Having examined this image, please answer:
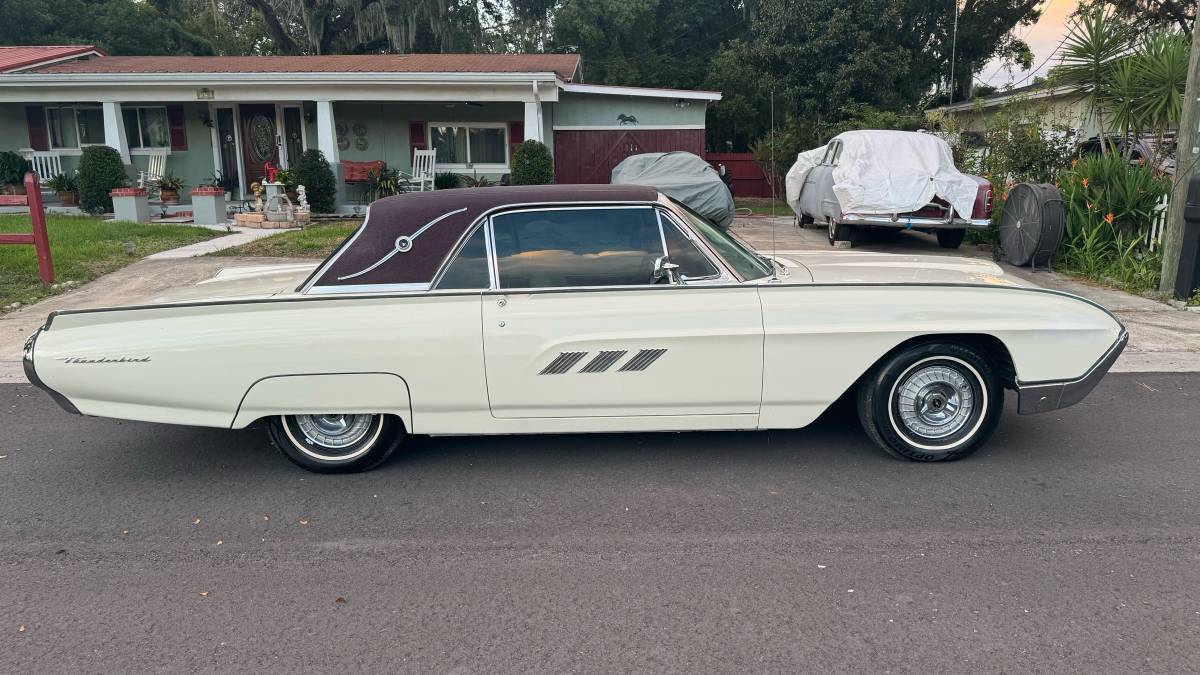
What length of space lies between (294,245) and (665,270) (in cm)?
942

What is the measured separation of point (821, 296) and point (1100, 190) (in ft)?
26.5

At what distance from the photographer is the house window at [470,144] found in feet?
62.7

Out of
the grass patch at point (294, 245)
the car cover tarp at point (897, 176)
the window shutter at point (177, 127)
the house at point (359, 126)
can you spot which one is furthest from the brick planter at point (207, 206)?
the car cover tarp at point (897, 176)

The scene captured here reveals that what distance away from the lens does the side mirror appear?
445 cm

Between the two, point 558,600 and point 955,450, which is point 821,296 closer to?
point 955,450

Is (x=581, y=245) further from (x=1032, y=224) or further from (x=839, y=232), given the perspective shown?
(x=839, y=232)

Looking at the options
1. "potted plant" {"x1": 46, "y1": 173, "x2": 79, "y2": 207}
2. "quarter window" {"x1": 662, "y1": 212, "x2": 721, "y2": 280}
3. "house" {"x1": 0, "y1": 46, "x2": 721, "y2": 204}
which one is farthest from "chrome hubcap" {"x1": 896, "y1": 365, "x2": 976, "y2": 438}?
"potted plant" {"x1": 46, "y1": 173, "x2": 79, "y2": 207}

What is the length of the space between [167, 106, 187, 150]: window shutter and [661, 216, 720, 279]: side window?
704 inches

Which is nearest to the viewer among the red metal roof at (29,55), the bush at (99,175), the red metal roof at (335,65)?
the bush at (99,175)

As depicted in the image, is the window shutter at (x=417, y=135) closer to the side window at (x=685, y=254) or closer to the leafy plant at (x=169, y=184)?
the leafy plant at (x=169, y=184)

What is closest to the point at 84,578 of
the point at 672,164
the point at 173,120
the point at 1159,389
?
the point at 1159,389

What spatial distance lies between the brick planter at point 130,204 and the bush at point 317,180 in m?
2.72

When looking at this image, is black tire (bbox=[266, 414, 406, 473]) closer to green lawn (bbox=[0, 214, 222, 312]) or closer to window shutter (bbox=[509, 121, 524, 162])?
green lawn (bbox=[0, 214, 222, 312])

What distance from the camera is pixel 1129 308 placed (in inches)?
342
